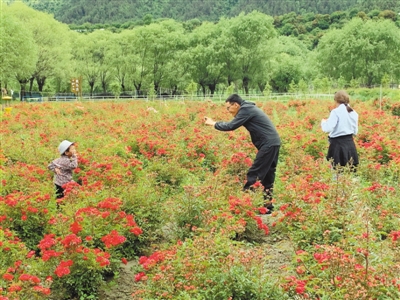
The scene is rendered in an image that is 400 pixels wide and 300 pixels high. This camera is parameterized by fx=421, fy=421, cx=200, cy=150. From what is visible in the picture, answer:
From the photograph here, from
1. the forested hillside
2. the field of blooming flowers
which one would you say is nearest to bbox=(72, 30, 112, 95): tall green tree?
the field of blooming flowers

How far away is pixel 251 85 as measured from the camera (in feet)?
197

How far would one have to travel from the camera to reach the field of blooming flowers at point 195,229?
368cm

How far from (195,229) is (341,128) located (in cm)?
346

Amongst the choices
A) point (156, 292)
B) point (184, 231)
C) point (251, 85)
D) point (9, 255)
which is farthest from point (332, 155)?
point (251, 85)

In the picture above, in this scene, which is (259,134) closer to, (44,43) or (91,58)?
(44,43)

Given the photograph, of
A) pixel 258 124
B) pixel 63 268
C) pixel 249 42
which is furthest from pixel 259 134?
pixel 249 42

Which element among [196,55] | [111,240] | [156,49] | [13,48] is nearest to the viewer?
[111,240]

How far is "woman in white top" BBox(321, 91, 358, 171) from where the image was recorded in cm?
695

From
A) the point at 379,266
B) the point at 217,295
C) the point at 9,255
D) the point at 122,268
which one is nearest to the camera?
the point at 379,266

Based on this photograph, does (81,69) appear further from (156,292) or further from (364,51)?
(156,292)

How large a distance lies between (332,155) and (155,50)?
5698cm

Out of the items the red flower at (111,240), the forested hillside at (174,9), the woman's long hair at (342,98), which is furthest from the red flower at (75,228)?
the forested hillside at (174,9)

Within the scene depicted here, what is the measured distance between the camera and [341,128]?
6.98 metres

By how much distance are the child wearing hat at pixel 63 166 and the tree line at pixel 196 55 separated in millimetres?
41508
